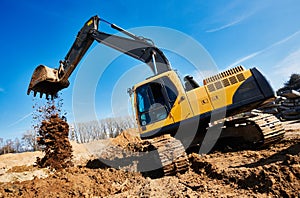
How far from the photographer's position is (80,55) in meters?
7.04

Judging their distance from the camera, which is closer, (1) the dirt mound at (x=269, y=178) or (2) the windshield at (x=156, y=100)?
(1) the dirt mound at (x=269, y=178)

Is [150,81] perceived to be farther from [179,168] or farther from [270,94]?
[270,94]

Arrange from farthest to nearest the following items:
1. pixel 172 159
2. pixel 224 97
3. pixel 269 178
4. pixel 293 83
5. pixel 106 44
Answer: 1. pixel 293 83
2. pixel 106 44
3. pixel 224 97
4. pixel 172 159
5. pixel 269 178

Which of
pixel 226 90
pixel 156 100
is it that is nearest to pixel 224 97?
pixel 226 90

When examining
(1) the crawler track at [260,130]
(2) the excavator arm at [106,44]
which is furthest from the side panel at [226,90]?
(2) the excavator arm at [106,44]

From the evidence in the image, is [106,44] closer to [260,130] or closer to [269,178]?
[260,130]

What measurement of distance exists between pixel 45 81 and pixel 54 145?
2.00m

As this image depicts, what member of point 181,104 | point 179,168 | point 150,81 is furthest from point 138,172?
point 150,81

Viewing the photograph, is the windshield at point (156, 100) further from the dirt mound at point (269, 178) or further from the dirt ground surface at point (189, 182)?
the dirt mound at point (269, 178)

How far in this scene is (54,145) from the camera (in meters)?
5.34

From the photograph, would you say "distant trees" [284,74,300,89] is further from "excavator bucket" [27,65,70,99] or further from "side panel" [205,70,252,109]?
"excavator bucket" [27,65,70,99]

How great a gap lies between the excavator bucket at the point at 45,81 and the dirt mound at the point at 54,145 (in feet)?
3.93

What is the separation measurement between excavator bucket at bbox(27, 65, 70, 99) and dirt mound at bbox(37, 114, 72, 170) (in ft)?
3.93

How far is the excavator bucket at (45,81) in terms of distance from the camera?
6.05 m
